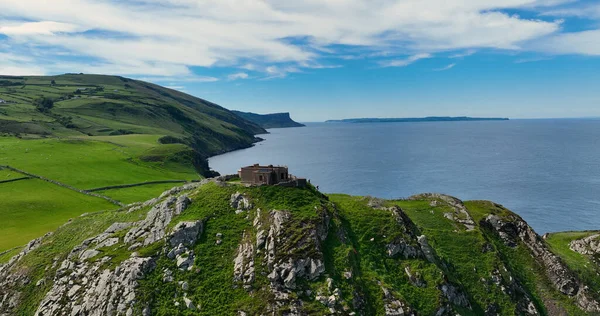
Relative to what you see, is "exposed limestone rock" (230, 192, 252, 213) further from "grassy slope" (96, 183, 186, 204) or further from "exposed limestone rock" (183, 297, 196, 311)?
"grassy slope" (96, 183, 186, 204)

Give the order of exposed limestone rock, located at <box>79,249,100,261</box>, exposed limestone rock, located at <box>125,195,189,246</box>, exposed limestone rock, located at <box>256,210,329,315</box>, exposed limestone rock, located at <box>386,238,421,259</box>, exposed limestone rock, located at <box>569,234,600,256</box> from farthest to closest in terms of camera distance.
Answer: exposed limestone rock, located at <box>569,234,600,256</box> → exposed limestone rock, located at <box>386,238,421,259</box> → exposed limestone rock, located at <box>125,195,189,246</box> → exposed limestone rock, located at <box>79,249,100,261</box> → exposed limestone rock, located at <box>256,210,329,315</box>

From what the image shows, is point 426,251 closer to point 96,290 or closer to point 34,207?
point 96,290

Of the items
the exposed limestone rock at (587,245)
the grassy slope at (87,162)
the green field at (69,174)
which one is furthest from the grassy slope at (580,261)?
the grassy slope at (87,162)

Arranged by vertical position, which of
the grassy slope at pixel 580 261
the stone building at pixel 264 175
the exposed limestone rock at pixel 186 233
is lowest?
the grassy slope at pixel 580 261

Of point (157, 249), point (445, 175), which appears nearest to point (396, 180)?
point (445, 175)

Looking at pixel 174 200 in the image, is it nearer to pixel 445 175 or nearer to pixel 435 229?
pixel 435 229

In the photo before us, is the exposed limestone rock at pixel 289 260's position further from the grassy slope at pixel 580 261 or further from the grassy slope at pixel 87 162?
the grassy slope at pixel 87 162

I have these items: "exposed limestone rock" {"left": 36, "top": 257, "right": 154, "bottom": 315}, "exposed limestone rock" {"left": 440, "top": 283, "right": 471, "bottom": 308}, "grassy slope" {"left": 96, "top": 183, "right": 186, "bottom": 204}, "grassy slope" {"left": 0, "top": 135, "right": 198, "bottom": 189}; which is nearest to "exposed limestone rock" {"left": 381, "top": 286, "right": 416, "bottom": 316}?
"exposed limestone rock" {"left": 440, "top": 283, "right": 471, "bottom": 308}

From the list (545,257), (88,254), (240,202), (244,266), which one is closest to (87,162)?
(88,254)
